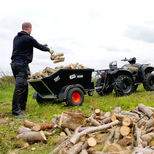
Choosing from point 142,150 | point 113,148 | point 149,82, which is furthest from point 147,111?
point 149,82

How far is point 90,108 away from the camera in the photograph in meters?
6.63

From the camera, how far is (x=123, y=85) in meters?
8.42

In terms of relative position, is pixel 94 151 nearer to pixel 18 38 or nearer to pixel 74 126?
pixel 74 126

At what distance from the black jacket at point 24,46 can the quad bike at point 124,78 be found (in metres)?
2.81

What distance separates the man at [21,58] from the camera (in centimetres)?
616

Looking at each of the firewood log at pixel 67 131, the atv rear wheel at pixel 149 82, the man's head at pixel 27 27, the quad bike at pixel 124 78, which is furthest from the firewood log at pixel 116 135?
the atv rear wheel at pixel 149 82

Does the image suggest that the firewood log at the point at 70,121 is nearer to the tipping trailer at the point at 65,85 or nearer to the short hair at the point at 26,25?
the tipping trailer at the point at 65,85

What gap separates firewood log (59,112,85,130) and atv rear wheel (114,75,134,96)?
153 inches

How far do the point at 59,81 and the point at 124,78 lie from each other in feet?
8.49

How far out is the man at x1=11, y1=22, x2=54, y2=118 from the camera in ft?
20.2

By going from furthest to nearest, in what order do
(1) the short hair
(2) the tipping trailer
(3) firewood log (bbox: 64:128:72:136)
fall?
(2) the tipping trailer → (1) the short hair → (3) firewood log (bbox: 64:128:72:136)

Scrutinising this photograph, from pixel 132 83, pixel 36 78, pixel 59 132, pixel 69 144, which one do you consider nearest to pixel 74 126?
pixel 59 132

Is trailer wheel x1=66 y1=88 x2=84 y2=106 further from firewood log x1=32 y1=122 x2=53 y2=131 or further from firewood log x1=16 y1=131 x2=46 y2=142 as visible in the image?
firewood log x1=16 y1=131 x2=46 y2=142

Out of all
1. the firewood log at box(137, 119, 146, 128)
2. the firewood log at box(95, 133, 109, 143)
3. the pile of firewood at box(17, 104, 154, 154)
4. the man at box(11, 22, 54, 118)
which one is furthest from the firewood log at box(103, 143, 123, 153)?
the man at box(11, 22, 54, 118)
